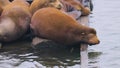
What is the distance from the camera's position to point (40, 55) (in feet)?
28.7

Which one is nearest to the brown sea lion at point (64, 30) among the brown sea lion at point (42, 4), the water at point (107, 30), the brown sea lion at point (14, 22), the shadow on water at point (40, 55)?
the shadow on water at point (40, 55)

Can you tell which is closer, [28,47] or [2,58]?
[2,58]

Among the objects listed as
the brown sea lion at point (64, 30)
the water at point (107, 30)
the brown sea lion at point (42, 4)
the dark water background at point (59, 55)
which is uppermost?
the brown sea lion at point (42, 4)

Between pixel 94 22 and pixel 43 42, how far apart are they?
3.34 metres

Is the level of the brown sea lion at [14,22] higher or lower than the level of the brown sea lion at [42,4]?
lower

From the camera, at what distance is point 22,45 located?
9312mm

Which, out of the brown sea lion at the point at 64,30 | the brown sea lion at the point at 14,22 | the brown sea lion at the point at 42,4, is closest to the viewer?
the brown sea lion at the point at 64,30

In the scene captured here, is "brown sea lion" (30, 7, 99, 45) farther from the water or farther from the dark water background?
the water

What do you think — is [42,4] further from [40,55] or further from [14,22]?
[40,55]

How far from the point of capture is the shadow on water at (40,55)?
26.9ft

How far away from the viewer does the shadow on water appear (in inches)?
323

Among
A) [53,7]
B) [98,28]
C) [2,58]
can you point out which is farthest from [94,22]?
[2,58]

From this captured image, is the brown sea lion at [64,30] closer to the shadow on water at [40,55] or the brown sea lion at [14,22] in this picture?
the shadow on water at [40,55]

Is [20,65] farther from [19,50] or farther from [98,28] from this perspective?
[98,28]
